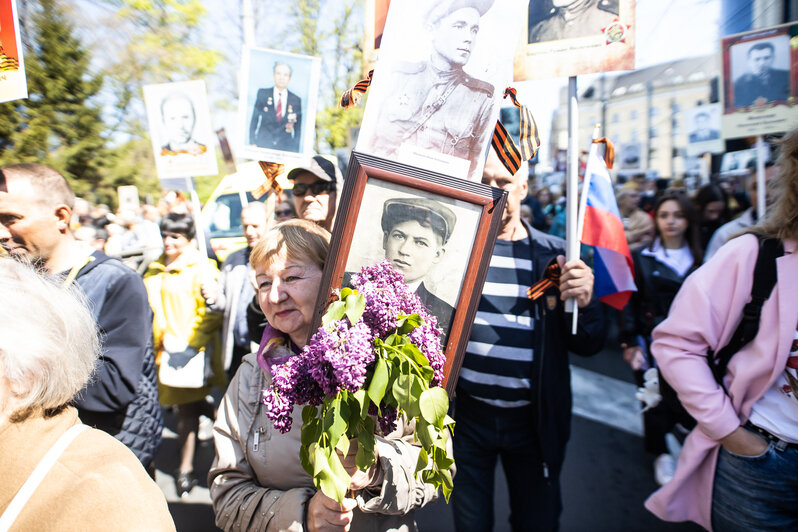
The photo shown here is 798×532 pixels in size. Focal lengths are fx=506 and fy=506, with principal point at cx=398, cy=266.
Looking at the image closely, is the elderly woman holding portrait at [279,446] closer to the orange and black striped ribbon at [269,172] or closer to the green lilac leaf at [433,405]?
the green lilac leaf at [433,405]

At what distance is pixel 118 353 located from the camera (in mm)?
2119

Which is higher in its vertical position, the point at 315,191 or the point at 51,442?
the point at 315,191

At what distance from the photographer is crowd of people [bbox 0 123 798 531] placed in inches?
44.9

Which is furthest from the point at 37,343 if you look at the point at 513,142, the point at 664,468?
the point at 664,468

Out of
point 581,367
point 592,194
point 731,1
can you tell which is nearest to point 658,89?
point 731,1

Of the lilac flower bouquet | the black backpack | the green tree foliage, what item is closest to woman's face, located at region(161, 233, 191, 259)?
the lilac flower bouquet

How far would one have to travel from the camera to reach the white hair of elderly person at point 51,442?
40.8 inches

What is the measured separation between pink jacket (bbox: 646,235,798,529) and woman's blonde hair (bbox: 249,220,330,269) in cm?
135

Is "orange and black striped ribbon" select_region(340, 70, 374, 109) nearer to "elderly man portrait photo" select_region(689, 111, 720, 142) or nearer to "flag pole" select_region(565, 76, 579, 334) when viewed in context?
"flag pole" select_region(565, 76, 579, 334)

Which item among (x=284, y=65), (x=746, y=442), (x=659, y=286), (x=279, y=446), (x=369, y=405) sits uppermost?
(x=284, y=65)

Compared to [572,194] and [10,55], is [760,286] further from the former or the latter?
[10,55]

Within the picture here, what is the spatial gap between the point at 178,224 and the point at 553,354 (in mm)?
2939

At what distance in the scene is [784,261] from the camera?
5.61 feet

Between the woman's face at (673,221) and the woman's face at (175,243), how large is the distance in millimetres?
3683
